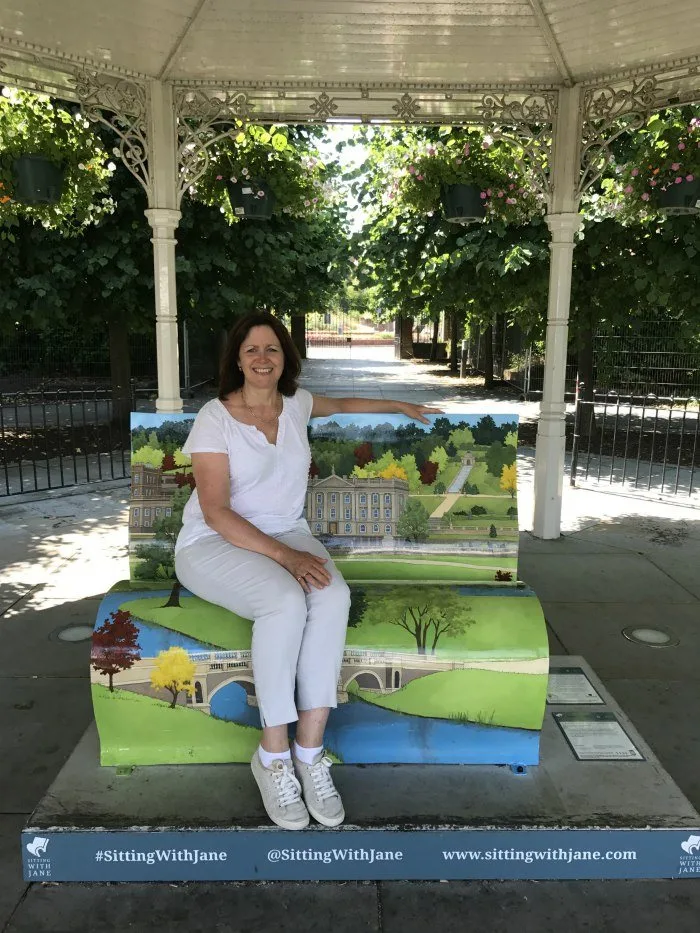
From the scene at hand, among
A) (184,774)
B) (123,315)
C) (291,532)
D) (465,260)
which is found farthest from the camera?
(123,315)

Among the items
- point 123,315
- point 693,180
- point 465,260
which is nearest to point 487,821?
point 693,180

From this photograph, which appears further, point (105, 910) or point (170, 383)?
point (170, 383)

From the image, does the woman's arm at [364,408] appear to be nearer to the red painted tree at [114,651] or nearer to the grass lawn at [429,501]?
the grass lawn at [429,501]

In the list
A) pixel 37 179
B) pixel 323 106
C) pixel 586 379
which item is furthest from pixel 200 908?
pixel 586 379

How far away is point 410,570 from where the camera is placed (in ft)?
11.2

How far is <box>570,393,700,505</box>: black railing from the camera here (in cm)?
910

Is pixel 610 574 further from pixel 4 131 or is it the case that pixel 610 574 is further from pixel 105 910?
pixel 4 131

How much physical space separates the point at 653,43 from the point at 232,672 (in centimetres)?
501

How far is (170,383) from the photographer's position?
6.32 m

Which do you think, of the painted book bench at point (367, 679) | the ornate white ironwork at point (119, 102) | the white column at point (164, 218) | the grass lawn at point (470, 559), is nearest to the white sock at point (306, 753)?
the painted book bench at point (367, 679)

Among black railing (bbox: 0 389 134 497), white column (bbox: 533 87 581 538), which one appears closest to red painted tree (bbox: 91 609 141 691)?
white column (bbox: 533 87 581 538)

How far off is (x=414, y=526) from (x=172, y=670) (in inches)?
49.2

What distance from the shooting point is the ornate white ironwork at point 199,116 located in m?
5.88

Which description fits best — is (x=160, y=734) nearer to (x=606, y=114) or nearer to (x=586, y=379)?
(x=606, y=114)
